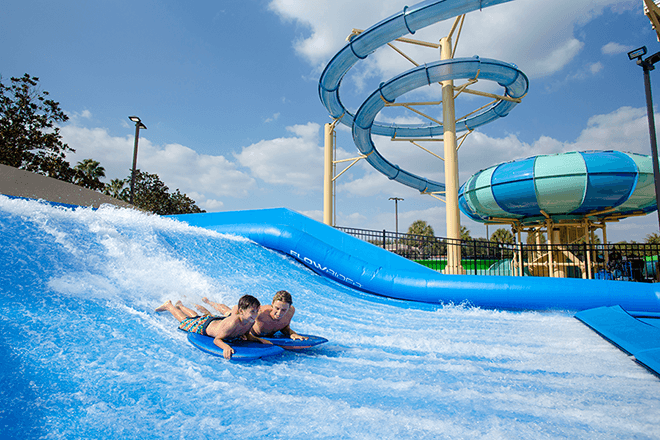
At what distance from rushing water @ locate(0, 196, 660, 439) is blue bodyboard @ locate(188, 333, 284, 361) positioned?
8cm

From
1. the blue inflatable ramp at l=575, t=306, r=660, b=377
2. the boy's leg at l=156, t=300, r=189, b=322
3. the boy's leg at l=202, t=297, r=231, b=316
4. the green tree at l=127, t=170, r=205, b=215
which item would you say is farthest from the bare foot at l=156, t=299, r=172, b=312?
the green tree at l=127, t=170, r=205, b=215

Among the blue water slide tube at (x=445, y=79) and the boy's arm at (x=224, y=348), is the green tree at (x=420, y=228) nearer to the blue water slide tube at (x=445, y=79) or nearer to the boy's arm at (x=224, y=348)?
the blue water slide tube at (x=445, y=79)

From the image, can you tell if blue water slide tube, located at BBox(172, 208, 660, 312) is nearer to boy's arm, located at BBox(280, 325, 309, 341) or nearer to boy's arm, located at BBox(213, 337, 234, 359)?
boy's arm, located at BBox(280, 325, 309, 341)

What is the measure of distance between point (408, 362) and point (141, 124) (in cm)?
1518

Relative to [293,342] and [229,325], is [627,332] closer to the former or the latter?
[293,342]

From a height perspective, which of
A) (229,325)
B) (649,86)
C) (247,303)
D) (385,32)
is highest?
(385,32)

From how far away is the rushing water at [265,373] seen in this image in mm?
2109

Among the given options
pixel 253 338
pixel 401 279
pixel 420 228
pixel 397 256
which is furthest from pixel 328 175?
pixel 420 228

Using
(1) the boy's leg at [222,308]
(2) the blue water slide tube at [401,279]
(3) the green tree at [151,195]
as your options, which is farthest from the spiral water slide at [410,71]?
(3) the green tree at [151,195]

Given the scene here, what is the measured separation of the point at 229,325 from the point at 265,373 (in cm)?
56

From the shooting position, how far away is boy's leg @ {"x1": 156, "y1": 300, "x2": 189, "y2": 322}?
3934 mm

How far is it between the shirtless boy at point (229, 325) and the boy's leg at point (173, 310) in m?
0.10

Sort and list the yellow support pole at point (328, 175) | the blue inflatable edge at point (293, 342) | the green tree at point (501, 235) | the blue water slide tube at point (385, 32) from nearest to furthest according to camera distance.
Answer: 1. the blue inflatable edge at point (293, 342)
2. the blue water slide tube at point (385, 32)
3. the yellow support pole at point (328, 175)
4. the green tree at point (501, 235)

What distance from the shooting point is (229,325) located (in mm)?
3230
